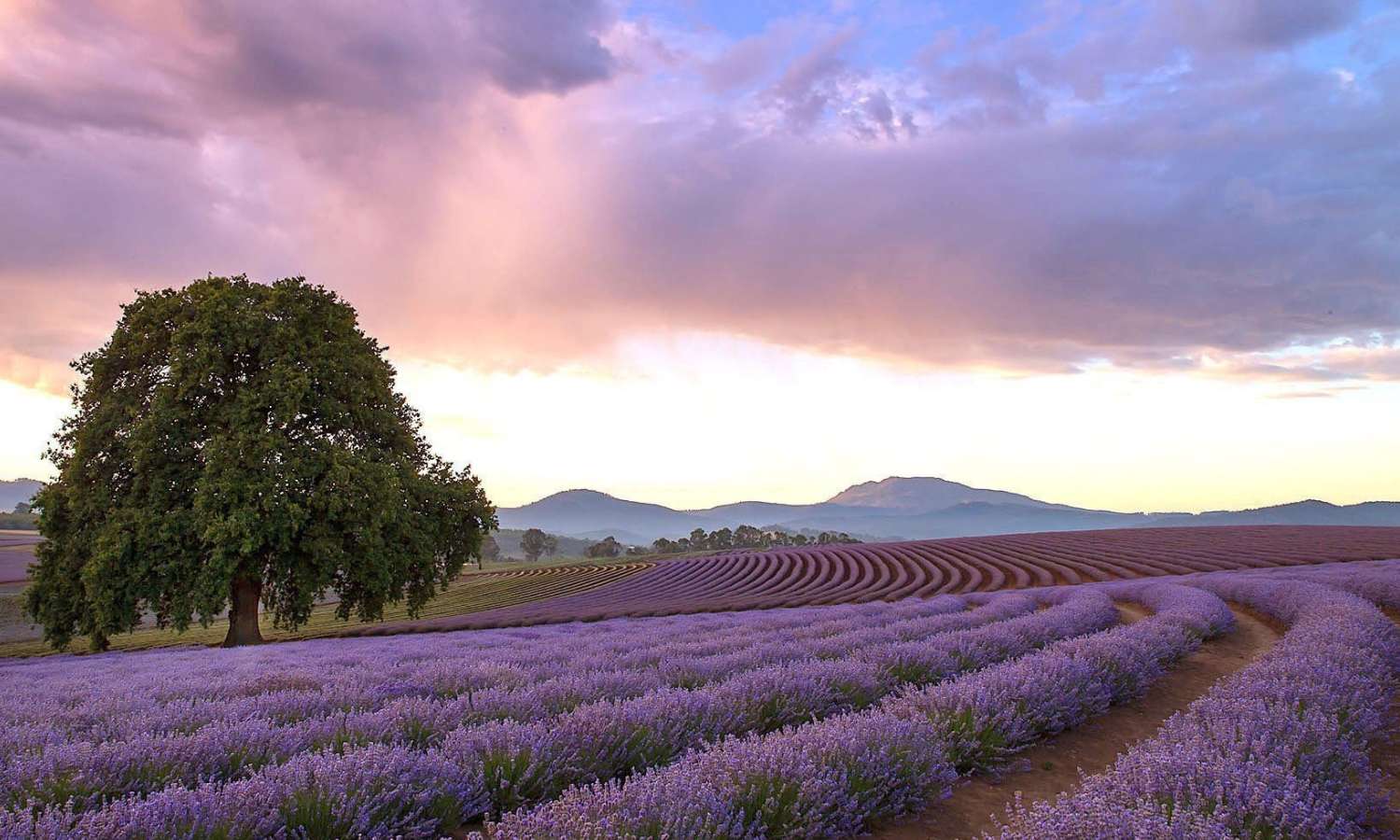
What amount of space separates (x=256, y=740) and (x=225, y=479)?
44.9 ft

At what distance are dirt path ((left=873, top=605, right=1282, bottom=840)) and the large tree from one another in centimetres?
1496

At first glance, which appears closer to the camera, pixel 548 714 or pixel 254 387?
pixel 548 714

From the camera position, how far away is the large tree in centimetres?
1548

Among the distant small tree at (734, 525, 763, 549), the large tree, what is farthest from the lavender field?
the distant small tree at (734, 525, 763, 549)

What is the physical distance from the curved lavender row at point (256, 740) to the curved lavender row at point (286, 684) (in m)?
0.35

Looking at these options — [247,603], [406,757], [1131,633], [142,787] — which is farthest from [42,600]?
[1131,633]

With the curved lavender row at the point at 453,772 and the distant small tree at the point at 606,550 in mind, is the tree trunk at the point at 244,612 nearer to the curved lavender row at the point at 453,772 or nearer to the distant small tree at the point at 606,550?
the curved lavender row at the point at 453,772

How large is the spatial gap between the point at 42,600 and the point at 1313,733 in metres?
24.1

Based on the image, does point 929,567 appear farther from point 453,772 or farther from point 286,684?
point 453,772

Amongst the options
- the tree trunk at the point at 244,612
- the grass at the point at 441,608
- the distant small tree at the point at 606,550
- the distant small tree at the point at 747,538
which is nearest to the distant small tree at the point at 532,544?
the distant small tree at the point at 606,550

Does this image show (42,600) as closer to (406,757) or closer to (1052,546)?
(406,757)

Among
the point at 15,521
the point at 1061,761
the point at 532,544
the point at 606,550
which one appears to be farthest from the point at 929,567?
the point at 15,521

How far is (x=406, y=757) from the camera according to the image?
3.36 metres

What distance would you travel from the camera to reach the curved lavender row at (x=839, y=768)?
2.71m
